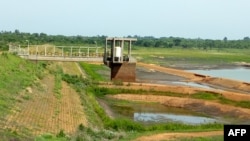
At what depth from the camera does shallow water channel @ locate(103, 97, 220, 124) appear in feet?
96.2

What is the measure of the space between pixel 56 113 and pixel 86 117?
1919 mm

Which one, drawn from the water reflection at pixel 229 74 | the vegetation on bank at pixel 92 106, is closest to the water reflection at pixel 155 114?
the vegetation on bank at pixel 92 106

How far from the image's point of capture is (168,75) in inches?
2406

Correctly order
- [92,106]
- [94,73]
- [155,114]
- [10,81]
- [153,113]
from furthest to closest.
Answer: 1. [94,73]
2. [153,113]
3. [155,114]
4. [92,106]
5. [10,81]

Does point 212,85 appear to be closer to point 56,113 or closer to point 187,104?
point 187,104

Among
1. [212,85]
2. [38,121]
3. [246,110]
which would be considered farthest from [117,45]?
[38,121]

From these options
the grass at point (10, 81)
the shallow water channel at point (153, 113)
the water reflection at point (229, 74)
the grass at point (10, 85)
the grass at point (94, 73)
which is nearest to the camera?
the grass at point (10, 85)

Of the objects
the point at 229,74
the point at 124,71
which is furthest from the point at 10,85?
the point at 229,74

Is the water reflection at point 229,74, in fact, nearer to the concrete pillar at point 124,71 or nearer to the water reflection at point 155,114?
the concrete pillar at point 124,71

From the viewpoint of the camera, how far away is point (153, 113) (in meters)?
32.0

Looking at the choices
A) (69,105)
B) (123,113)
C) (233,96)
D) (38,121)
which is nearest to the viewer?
(38,121)

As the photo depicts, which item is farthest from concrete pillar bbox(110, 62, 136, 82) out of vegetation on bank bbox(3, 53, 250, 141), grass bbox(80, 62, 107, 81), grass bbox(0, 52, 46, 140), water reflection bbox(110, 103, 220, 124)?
grass bbox(0, 52, 46, 140)

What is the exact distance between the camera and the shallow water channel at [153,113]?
96.2 ft

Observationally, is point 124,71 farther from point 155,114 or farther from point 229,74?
point 229,74
